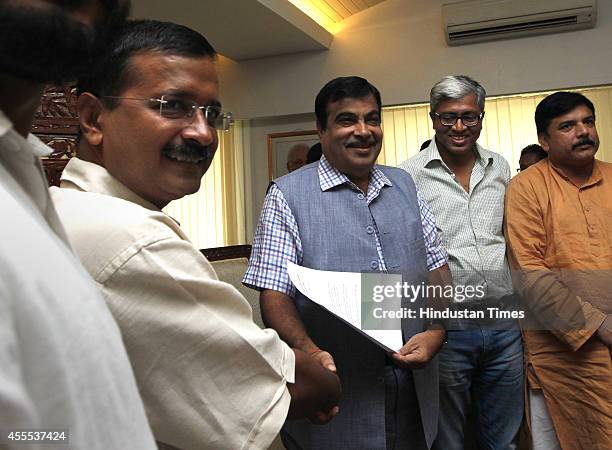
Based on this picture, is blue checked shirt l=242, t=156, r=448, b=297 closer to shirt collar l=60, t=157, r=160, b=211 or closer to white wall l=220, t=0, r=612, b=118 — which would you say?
shirt collar l=60, t=157, r=160, b=211

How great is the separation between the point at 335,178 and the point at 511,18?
11.5ft

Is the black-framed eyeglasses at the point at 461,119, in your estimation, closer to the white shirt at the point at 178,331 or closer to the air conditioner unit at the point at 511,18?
the white shirt at the point at 178,331

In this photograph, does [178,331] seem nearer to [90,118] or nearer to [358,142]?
[90,118]

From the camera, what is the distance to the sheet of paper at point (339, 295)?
126cm

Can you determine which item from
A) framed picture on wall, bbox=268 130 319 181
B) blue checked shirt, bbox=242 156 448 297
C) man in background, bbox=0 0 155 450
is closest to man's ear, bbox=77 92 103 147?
man in background, bbox=0 0 155 450

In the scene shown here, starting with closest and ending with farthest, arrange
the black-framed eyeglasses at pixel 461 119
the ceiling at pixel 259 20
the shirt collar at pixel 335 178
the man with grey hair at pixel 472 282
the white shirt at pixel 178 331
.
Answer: the white shirt at pixel 178 331 < the shirt collar at pixel 335 178 < the man with grey hair at pixel 472 282 < the black-framed eyeglasses at pixel 461 119 < the ceiling at pixel 259 20

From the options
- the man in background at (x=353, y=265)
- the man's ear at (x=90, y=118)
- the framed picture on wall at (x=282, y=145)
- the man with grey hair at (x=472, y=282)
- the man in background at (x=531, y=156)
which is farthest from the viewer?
the framed picture on wall at (x=282, y=145)

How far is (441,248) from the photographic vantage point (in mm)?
1665

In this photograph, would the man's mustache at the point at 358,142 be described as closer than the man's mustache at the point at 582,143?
Yes

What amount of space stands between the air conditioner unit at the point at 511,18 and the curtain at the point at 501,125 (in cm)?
51

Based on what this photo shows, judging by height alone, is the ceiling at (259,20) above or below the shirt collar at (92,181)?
above

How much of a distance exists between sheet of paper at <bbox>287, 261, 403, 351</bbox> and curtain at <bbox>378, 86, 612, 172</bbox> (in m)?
3.58

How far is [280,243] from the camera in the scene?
4.77 feet

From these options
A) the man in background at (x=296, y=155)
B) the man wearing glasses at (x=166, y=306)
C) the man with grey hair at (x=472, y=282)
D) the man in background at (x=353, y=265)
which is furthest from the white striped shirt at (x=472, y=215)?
the man in background at (x=296, y=155)
